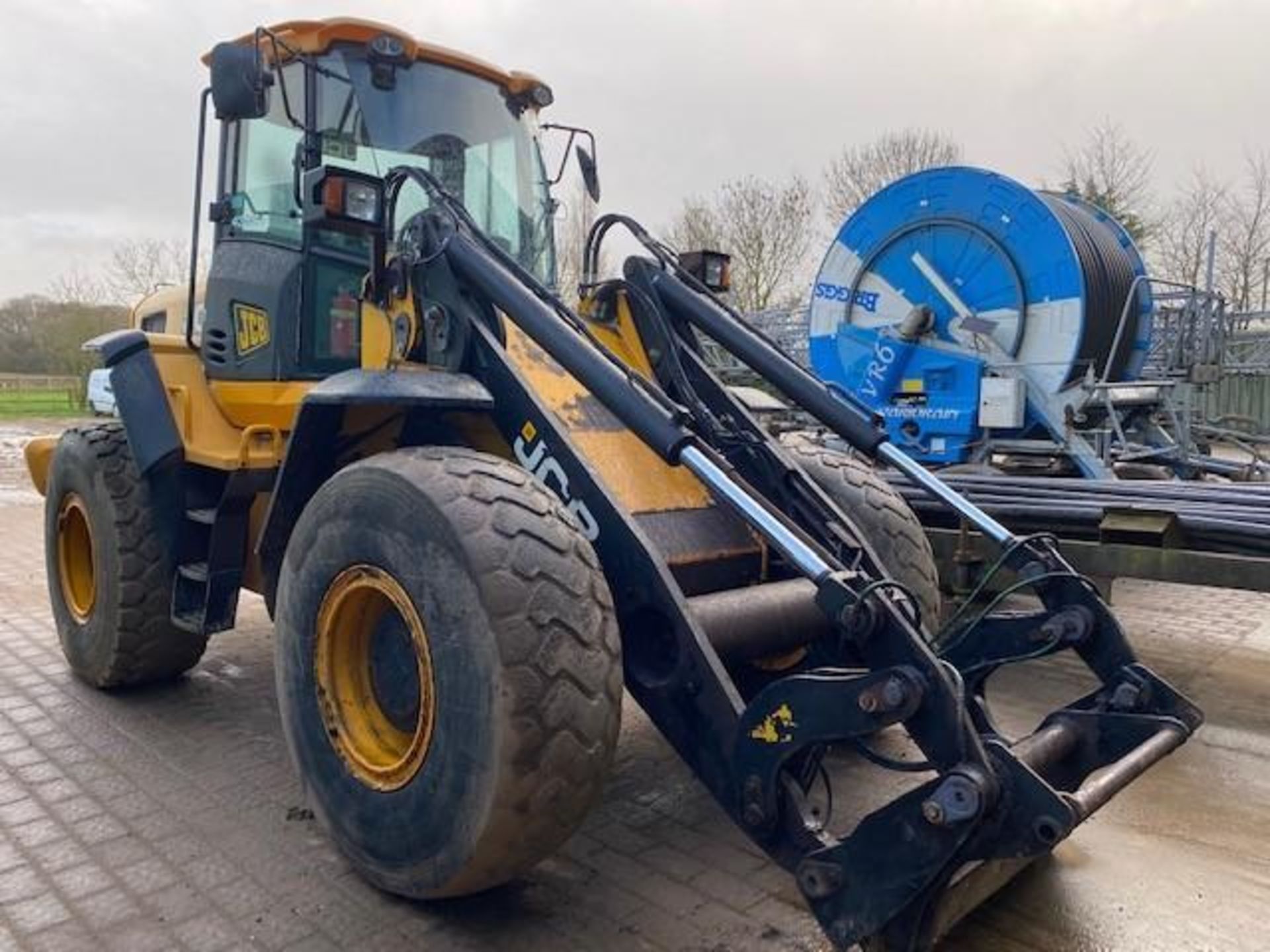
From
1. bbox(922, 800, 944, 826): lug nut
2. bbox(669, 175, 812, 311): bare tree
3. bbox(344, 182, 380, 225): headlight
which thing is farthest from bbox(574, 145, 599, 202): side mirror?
bbox(669, 175, 812, 311): bare tree

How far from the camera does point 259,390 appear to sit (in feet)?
14.6

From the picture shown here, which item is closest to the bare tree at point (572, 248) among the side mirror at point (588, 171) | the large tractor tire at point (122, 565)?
the side mirror at point (588, 171)

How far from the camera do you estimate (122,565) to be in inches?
181

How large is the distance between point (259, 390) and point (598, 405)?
1.57 meters

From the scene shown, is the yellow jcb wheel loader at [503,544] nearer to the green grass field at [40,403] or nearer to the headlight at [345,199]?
the headlight at [345,199]

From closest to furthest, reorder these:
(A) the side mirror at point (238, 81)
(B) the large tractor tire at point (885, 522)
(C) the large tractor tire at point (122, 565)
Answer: (A) the side mirror at point (238, 81) → (B) the large tractor tire at point (885, 522) → (C) the large tractor tire at point (122, 565)

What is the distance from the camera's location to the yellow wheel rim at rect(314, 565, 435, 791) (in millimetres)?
2979

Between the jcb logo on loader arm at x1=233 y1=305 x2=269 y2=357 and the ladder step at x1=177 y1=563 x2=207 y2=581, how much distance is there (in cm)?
94

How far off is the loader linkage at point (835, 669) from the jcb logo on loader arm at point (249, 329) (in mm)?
1042

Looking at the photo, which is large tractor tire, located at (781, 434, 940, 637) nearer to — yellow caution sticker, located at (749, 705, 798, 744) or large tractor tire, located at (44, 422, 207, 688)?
yellow caution sticker, located at (749, 705, 798, 744)

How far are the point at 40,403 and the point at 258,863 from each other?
119ft

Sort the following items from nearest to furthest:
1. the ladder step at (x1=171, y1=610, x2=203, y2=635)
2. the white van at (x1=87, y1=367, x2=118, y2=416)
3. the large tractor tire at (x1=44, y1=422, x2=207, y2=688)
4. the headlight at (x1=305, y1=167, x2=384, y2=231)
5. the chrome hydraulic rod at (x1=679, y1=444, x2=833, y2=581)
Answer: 1. the chrome hydraulic rod at (x1=679, y1=444, x2=833, y2=581)
2. the headlight at (x1=305, y1=167, x2=384, y2=231)
3. the ladder step at (x1=171, y1=610, x2=203, y2=635)
4. the large tractor tire at (x1=44, y1=422, x2=207, y2=688)
5. the white van at (x1=87, y1=367, x2=118, y2=416)

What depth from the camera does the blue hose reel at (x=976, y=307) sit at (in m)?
7.71

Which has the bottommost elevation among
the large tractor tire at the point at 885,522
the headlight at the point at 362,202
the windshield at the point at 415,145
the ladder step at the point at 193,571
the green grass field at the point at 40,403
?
the green grass field at the point at 40,403
